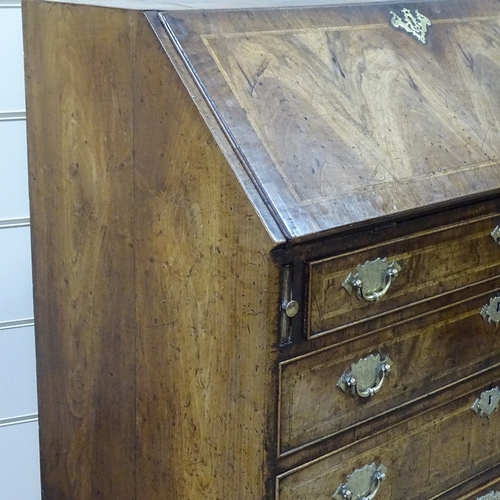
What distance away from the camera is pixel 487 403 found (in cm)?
175

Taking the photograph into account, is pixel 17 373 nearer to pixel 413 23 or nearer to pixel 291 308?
pixel 291 308

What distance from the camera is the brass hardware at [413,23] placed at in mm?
1668

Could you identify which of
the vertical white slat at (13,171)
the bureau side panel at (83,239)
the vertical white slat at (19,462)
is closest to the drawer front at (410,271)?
the bureau side panel at (83,239)

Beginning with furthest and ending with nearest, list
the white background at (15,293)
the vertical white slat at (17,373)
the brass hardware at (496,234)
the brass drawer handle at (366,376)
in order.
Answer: the vertical white slat at (17,373) → the white background at (15,293) → the brass hardware at (496,234) → the brass drawer handle at (366,376)

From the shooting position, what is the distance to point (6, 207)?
193 centimetres

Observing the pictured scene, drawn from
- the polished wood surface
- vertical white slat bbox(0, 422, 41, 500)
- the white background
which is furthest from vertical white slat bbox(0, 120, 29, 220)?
the polished wood surface

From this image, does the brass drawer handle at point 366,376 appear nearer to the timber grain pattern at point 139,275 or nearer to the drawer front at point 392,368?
the drawer front at point 392,368

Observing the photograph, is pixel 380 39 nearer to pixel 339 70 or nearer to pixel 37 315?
pixel 339 70

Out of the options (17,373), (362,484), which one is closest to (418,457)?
(362,484)

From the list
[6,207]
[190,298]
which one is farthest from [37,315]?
[190,298]

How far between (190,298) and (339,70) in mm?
473

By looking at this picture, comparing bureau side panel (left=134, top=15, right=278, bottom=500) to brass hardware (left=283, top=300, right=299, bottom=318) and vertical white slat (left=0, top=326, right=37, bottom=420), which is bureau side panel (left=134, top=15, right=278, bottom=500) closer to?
brass hardware (left=283, top=300, right=299, bottom=318)

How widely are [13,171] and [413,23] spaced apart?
89 centimetres

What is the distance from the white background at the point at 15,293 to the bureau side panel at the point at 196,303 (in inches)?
21.4
